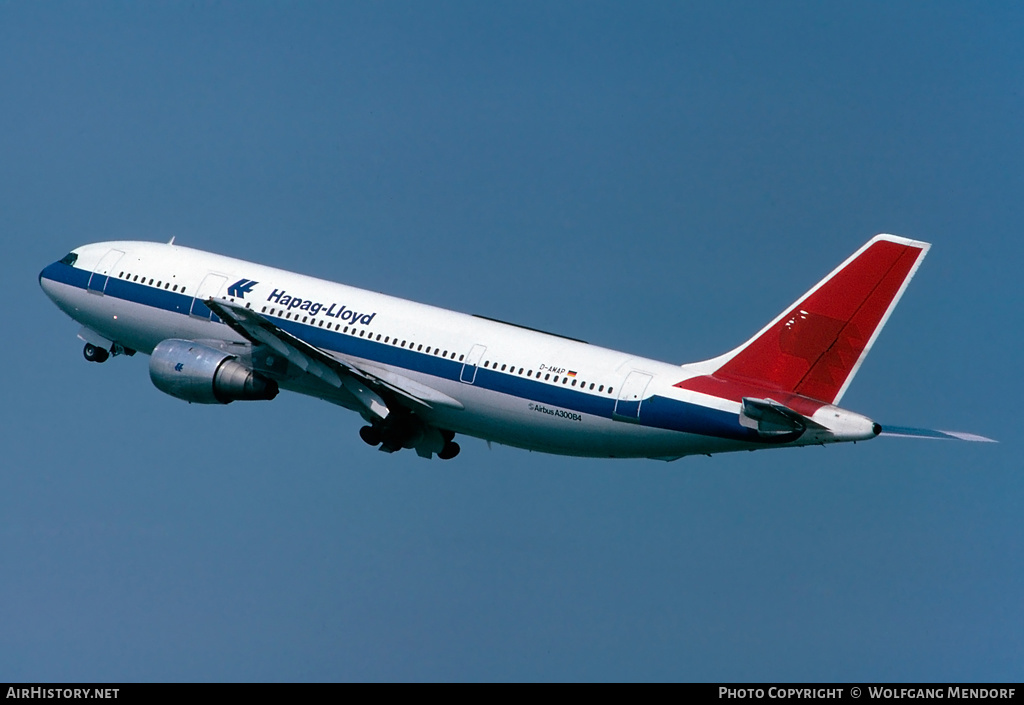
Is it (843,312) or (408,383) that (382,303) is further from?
(843,312)

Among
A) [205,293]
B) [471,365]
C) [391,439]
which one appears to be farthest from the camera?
[205,293]

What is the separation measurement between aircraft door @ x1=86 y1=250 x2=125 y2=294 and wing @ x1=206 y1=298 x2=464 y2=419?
26.7ft

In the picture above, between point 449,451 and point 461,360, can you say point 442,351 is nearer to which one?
point 461,360

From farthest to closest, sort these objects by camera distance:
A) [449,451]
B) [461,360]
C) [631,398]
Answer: [449,451] → [461,360] → [631,398]

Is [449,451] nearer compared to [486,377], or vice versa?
[486,377]

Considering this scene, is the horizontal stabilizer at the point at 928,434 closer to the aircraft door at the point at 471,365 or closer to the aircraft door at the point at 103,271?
the aircraft door at the point at 471,365

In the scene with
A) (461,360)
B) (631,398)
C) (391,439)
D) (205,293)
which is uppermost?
(205,293)

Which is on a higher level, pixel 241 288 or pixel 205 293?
pixel 241 288

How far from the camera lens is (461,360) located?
57562 mm

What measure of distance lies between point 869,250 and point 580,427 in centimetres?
995

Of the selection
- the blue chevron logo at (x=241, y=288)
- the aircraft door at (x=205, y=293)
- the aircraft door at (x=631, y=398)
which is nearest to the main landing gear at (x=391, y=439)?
the blue chevron logo at (x=241, y=288)

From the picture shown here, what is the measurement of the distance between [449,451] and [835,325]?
50.0 ft

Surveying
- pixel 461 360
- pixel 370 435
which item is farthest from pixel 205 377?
pixel 461 360
